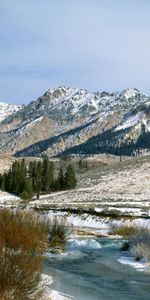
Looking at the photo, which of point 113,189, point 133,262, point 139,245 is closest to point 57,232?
point 139,245

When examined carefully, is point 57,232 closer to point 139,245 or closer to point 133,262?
point 139,245

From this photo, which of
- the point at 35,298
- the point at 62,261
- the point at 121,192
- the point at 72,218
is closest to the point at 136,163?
the point at 121,192

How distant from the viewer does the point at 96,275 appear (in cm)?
2588

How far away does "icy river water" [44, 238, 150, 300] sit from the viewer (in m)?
20.9

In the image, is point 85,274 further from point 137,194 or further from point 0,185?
point 0,185

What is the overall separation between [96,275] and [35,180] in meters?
103

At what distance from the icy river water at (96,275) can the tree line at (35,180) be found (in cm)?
7783

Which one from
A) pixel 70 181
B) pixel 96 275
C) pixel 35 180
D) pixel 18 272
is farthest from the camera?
pixel 35 180

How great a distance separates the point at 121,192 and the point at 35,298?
98364mm

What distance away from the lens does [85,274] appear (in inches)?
1029

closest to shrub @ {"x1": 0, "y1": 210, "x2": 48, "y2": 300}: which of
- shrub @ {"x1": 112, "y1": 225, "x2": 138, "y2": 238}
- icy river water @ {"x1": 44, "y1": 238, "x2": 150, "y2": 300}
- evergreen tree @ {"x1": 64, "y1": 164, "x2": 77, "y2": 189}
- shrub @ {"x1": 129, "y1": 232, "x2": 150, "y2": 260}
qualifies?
icy river water @ {"x1": 44, "y1": 238, "x2": 150, "y2": 300}

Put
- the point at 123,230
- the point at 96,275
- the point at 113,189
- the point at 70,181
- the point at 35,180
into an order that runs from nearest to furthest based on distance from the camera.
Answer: the point at 96,275
the point at 123,230
the point at 113,189
the point at 70,181
the point at 35,180

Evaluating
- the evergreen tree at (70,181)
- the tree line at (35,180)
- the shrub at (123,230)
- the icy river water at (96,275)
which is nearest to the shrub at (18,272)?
the icy river water at (96,275)

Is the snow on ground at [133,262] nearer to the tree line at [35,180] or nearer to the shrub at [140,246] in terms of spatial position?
the shrub at [140,246]
